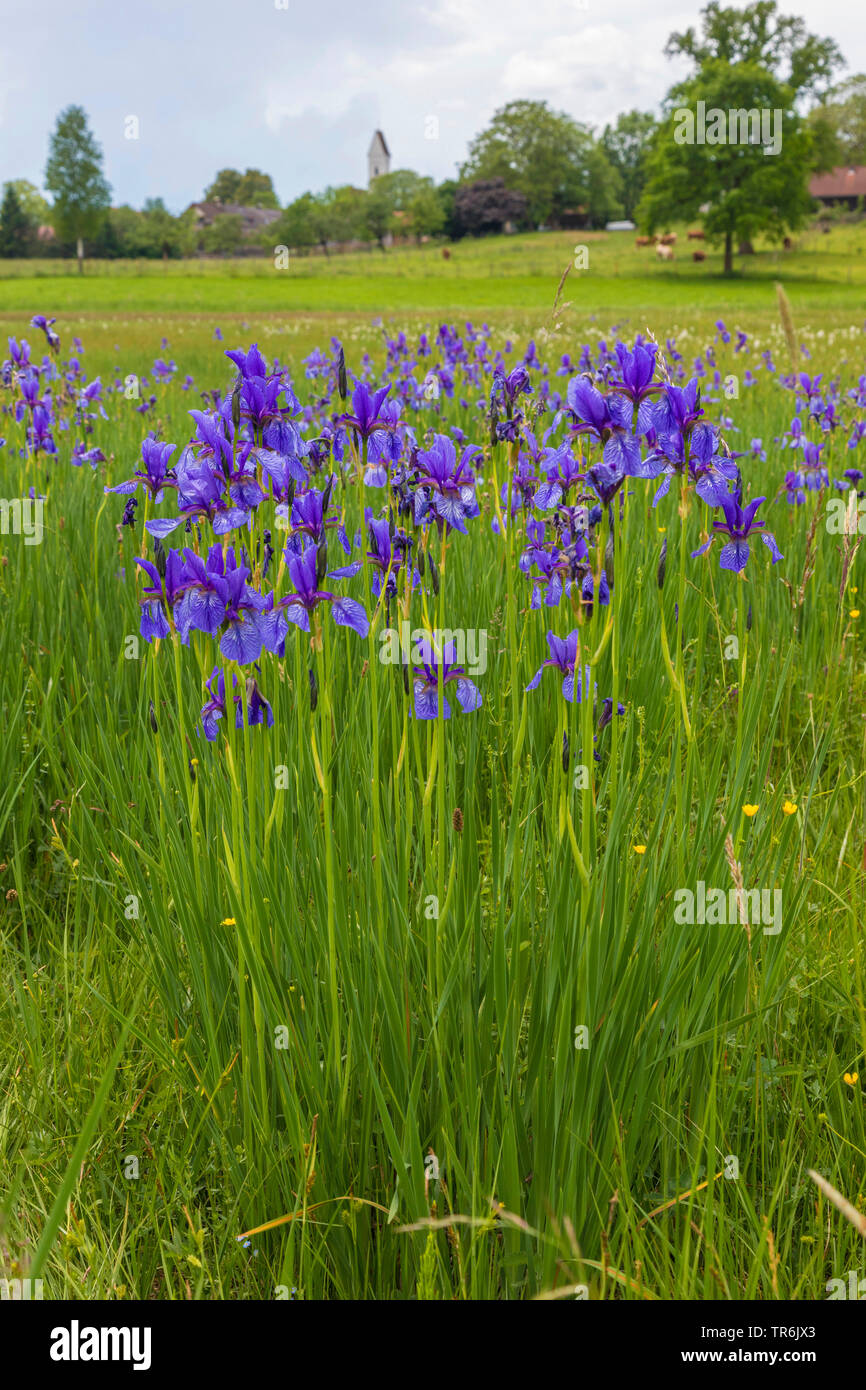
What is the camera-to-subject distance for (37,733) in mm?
3416

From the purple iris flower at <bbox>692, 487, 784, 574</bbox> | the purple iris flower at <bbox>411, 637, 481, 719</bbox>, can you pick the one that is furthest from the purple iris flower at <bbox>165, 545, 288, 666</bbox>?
the purple iris flower at <bbox>692, 487, 784, 574</bbox>

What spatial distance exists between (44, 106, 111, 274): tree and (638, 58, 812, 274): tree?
161 ft

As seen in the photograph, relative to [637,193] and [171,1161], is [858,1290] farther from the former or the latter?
[637,193]

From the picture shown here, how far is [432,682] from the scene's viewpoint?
2250 mm

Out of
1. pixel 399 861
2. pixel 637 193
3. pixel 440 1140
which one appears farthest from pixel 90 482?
pixel 637 193

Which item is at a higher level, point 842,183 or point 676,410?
point 842,183

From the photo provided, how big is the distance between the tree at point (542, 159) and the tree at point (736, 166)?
35.8m

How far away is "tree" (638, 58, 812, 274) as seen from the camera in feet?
157

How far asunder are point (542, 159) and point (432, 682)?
95808mm

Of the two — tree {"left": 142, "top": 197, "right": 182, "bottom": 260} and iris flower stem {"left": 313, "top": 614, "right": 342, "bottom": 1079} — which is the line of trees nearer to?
tree {"left": 142, "top": 197, "right": 182, "bottom": 260}

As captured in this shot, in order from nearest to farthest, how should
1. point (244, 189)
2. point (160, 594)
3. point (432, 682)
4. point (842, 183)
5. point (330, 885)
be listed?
point (330, 885) < point (160, 594) < point (432, 682) < point (842, 183) < point (244, 189)

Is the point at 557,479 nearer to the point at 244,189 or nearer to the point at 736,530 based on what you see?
the point at 736,530

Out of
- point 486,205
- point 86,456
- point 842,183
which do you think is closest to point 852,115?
point 842,183

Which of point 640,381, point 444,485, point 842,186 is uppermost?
point 842,186
